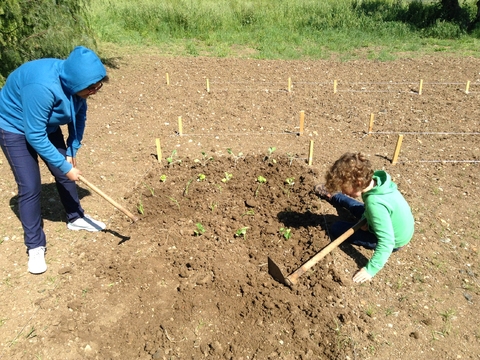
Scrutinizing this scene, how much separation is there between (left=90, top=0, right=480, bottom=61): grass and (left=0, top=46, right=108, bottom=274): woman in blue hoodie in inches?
313

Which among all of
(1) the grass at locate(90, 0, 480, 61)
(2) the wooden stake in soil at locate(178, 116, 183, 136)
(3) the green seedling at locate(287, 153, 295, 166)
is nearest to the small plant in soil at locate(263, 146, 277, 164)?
(3) the green seedling at locate(287, 153, 295, 166)

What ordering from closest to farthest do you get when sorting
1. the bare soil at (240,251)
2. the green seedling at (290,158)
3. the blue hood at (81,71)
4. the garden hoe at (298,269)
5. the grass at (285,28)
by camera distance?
the blue hood at (81,71), the bare soil at (240,251), the garden hoe at (298,269), the green seedling at (290,158), the grass at (285,28)

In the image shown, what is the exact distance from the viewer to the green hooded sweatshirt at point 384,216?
9.56 feet

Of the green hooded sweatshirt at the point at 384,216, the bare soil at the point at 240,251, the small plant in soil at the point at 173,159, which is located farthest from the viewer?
the small plant in soil at the point at 173,159

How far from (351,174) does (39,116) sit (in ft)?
7.78

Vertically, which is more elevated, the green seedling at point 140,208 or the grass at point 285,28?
the grass at point 285,28

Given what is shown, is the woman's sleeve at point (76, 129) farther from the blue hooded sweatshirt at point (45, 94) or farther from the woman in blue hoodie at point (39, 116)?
the blue hooded sweatshirt at point (45, 94)

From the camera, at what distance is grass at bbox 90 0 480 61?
35.6ft

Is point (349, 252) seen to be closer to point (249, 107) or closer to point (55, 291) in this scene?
point (55, 291)

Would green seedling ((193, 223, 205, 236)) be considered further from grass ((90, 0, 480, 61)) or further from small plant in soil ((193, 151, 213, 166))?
grass ((90, 0, 480, 61))

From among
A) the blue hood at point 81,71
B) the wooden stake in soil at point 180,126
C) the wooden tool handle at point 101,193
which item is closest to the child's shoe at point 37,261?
the wooden tool handle at point 101,193

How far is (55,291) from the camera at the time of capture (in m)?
3.15

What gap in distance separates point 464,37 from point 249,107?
362 inches

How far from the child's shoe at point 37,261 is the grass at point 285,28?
818 centimetres
